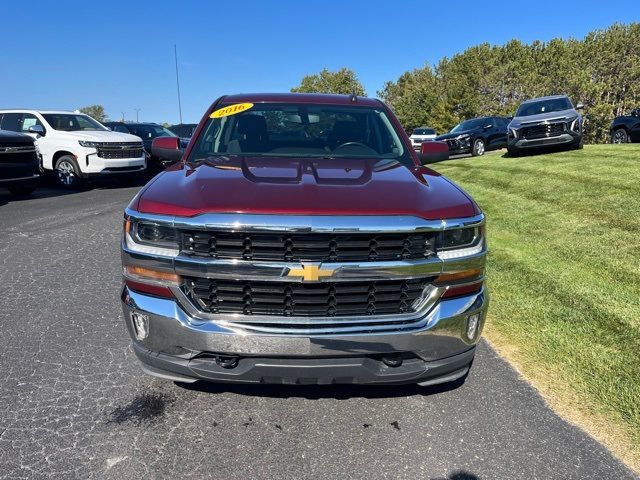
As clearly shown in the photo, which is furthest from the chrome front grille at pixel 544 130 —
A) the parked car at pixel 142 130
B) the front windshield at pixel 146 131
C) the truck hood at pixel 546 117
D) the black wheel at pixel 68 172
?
the black wheel at pixel 68 172

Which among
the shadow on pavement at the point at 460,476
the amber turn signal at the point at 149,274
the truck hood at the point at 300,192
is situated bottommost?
the shadow on pavement at the point at 460,476

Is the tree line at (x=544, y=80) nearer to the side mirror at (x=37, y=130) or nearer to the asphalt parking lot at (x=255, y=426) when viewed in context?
the side mirror at (x=37, y=130)

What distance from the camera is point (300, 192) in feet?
8.13

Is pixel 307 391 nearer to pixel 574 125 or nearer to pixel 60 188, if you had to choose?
pixel 60 188

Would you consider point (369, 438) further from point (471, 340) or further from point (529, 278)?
point (529, 278)

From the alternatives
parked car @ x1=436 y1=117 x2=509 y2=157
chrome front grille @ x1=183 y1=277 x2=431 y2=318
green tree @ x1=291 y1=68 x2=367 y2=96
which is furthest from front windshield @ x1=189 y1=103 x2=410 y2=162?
green tree @ x1=291 y1=68 x2=367 y2=96

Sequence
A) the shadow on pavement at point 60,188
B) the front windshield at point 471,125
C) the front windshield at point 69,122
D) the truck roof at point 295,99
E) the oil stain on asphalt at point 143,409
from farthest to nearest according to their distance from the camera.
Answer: the front windshield at point 471,125 < the front windshield at point 69,122 < the shadow on pavement at point 60,188 < the truck roof at point 295,99 < the oil stain on asphalt at point 143,409

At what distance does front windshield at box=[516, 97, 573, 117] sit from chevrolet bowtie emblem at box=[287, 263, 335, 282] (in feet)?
48.4

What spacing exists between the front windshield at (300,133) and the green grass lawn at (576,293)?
5.80 feet

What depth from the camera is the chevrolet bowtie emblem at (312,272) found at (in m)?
2.29

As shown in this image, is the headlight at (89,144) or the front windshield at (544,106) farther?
the front windshield at (544,106)

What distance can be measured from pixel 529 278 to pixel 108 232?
5.79 meters

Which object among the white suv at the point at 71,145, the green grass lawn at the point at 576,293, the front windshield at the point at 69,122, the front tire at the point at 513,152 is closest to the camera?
the green grass lawn at the point at 576,293

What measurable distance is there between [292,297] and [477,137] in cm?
1790
